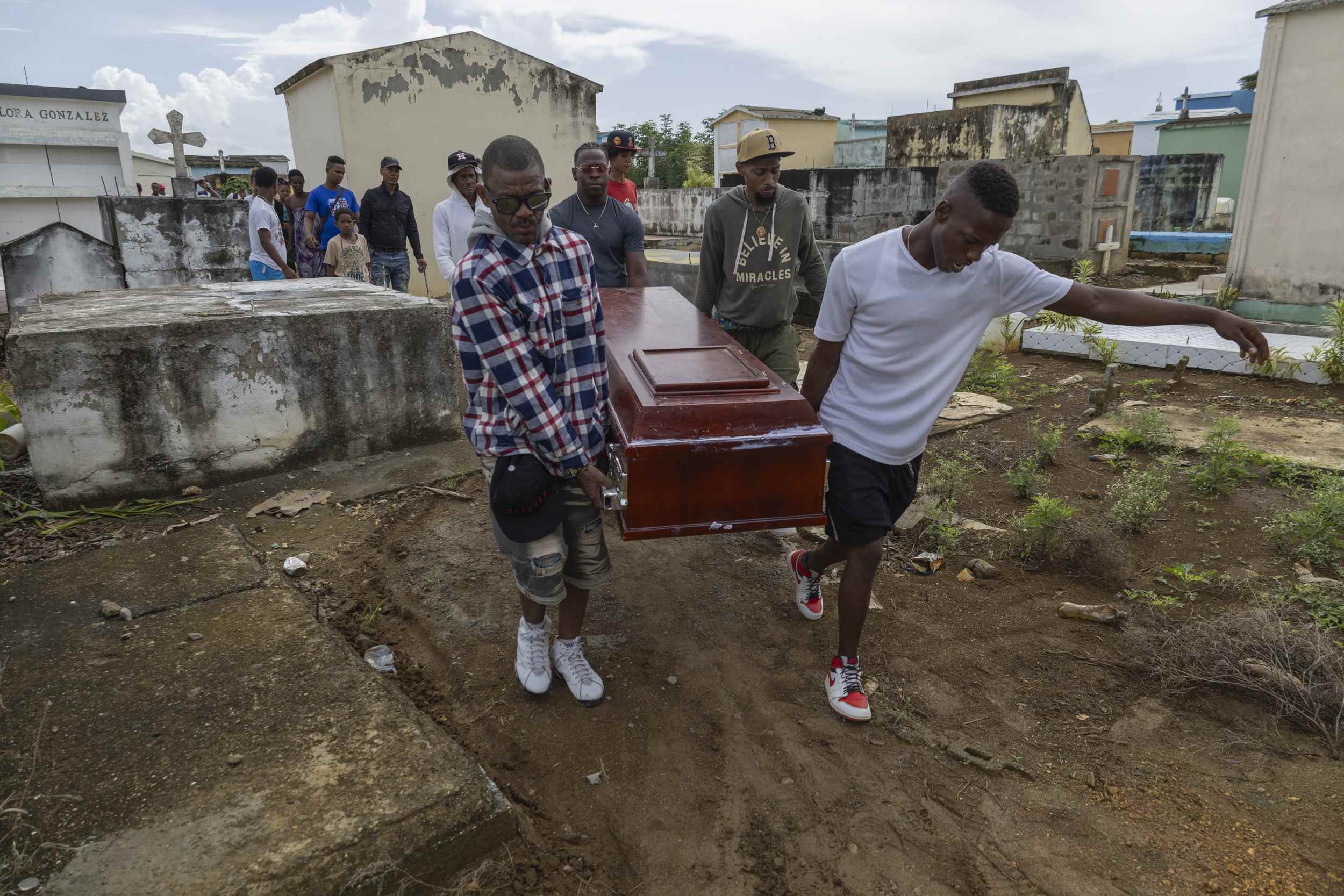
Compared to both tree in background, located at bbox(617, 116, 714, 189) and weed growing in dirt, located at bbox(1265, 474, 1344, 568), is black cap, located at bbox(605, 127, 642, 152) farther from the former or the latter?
tree in background, located at bbox(617, 116, 714, 189)

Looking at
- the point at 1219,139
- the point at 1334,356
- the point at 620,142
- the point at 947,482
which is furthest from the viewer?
the point at 1219,139

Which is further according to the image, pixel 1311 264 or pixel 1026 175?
pixel 1026 175

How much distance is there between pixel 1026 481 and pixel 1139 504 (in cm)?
59

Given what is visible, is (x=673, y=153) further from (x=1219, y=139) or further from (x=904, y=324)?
(x=904, y=324)

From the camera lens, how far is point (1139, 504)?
11.8 feet

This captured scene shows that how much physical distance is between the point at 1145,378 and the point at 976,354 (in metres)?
1.34

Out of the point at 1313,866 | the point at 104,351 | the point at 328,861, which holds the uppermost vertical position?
the point at 104,351

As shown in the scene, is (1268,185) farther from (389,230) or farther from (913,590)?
(389,230)

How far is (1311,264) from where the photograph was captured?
7.79 m

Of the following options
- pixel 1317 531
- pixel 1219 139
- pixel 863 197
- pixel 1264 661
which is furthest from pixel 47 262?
pixel 1219 139

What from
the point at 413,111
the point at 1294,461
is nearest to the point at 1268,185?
the point at 1294,461

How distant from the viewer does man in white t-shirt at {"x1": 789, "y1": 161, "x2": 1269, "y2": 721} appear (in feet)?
7.30

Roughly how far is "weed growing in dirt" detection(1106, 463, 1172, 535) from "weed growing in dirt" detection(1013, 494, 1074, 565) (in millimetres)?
321

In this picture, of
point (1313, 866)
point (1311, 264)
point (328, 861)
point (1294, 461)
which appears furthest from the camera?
point (1311, 264)
